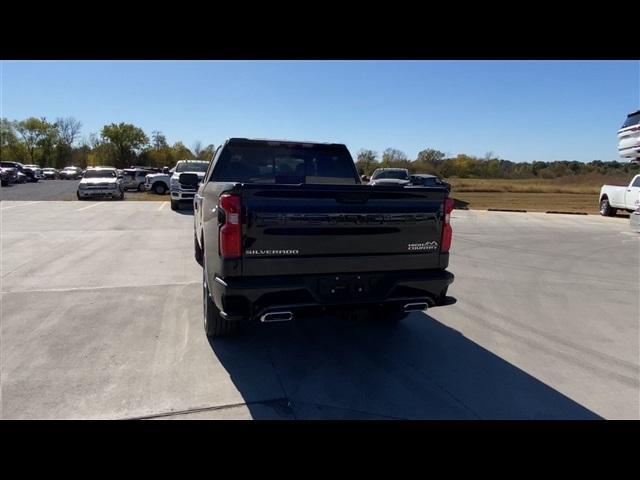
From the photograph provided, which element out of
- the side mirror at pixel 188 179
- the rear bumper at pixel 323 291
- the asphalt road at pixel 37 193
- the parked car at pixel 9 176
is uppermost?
the side mirror at pixel 188 179

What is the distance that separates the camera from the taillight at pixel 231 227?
3.01 meters

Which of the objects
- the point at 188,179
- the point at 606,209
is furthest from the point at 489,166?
the point at 188,179

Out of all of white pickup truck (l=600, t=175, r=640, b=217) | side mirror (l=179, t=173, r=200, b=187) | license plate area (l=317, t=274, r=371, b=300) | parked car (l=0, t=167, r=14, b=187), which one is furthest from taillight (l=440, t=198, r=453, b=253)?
parked car (l=0, t=167, r=14, b=187)

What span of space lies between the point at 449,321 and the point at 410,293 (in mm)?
1652

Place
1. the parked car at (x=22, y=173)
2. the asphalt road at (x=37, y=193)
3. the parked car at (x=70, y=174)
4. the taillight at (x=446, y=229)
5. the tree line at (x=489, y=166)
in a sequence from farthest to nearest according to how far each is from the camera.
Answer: the tree line at (x=489, y=166) → the parked car at (x=70, y=174) → the parked car at (x=22, y=173) → the asphalt road at (x=37, y=193) → the taillight at (x=446, y=229)

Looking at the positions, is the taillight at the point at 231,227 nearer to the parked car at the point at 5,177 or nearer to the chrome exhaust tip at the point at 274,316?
the chrome exhaust tip at the point at 274,316

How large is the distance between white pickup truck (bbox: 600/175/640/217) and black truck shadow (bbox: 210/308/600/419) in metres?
16.5

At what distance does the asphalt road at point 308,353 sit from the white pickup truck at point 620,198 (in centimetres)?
1231

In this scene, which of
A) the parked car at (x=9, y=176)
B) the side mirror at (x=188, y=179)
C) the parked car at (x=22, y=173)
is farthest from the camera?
the parked car at (x=22, y=173)

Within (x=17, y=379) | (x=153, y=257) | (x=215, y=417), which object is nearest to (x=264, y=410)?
(x=215, y=417)

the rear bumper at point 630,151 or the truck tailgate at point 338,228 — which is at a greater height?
the rear bumper at point 630,151

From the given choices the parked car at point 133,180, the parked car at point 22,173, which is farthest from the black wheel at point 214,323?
the parked car at point 22,173

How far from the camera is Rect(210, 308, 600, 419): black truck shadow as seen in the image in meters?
2.97

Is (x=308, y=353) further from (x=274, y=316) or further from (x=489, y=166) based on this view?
(x=489, y=166)
